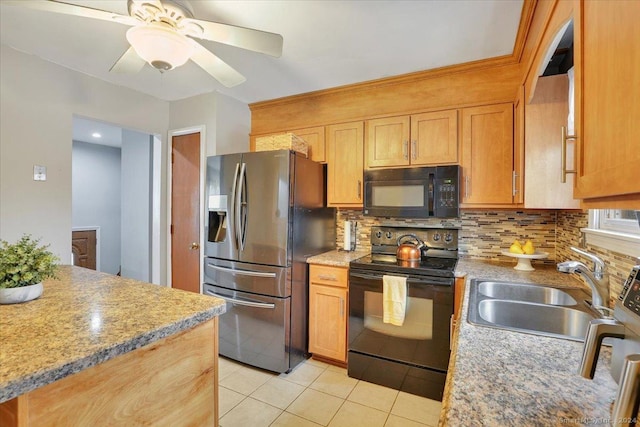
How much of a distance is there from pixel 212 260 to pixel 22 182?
1.45m

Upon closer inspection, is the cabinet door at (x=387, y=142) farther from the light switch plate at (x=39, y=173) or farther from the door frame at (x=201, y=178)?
the light switch plate at (x=39, y=173)

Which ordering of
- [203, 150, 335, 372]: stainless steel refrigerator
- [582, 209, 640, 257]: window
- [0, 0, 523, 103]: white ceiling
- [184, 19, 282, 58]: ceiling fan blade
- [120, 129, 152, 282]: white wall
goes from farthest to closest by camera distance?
[120, 129, 152, 282]: white wall < [203, 150, 335, 372]: stainless steel refrigerator < [0, 0, 523, 103]: white ceiling < [184, 19, 282, 58]: ceiling fan blade < [582, 209, 640, 257]: window

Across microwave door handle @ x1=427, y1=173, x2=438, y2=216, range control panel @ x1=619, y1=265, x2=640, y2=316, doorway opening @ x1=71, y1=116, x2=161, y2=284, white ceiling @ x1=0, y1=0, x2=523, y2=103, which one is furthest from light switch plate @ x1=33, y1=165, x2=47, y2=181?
range control panel @ x1=619, y1=265, x2=640, y2=316

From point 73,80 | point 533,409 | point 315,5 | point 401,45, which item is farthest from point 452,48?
point 73,80

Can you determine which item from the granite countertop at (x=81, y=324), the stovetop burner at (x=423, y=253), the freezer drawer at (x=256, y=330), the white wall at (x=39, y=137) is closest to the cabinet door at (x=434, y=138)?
the stovetop burner at (x=423, y=253)

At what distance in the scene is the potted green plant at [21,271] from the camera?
1.05 metres

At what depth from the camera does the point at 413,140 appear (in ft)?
8.04

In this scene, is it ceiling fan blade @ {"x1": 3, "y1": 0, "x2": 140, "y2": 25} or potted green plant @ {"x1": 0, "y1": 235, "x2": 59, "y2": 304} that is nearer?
potted green plant @ {"x1": 0, "y1": 235, "x2": 59, "y2": 304}

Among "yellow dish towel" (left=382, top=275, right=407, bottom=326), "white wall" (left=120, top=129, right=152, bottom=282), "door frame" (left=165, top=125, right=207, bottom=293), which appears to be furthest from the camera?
"white wall" (left=120, top=129, right=152, bottom=282)

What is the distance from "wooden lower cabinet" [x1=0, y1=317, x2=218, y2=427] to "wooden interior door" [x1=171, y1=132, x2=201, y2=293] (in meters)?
2.04

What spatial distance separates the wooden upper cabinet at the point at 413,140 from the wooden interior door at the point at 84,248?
4989 millimetres

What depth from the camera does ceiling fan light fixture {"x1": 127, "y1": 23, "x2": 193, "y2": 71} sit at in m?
1.28

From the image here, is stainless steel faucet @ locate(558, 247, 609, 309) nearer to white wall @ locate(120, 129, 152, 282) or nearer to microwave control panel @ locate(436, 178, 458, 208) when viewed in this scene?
Result: microwave control panel @ locate(436, 178, 458, 208)

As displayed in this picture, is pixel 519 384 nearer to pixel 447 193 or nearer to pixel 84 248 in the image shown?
pixel 447 193
